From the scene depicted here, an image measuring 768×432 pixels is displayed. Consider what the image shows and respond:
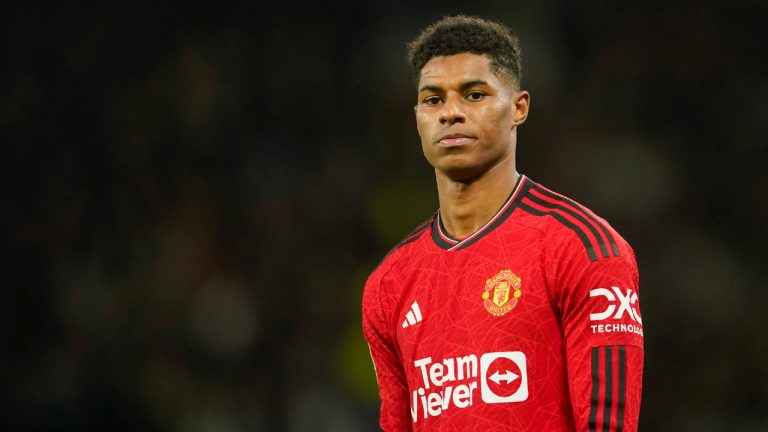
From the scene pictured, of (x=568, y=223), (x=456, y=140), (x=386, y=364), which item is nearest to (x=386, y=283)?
(x=386, y=364)

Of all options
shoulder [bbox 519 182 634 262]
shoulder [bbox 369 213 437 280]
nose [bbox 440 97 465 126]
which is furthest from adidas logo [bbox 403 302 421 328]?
nose [bbox 440 97 465 126]

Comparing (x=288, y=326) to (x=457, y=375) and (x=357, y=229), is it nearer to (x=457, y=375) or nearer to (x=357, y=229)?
(x=357, y=229)

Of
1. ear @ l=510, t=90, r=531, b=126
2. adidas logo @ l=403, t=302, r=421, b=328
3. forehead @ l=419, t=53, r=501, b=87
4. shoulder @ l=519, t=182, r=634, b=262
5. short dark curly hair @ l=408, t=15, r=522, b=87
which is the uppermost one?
short dark curly hair @ l=408, t=15, r=522, b=87

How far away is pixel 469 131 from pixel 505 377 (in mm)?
757

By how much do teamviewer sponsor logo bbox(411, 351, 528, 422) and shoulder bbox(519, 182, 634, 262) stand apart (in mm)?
347

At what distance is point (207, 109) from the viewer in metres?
6.93

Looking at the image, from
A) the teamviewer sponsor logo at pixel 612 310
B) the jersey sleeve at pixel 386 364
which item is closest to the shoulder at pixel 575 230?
the teamviewer sponsor logo at pixel 612 310

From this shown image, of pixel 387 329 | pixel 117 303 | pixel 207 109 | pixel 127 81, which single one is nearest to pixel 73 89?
pixel 127 81

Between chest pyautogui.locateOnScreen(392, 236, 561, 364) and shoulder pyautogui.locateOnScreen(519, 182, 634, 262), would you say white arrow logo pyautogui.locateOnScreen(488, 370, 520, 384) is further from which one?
shoulder pyautogui.locateOnScreen(519, 182, 634, 262)

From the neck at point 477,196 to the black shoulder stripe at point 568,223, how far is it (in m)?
0.09

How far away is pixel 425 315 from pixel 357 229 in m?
3.25

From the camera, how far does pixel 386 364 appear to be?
347cm

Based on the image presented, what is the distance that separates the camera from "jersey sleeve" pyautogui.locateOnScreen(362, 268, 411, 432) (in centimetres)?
343

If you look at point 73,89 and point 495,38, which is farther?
point 73,89
